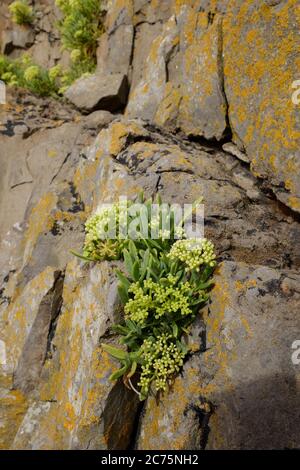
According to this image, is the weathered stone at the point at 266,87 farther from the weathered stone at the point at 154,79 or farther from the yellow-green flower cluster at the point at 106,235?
the yellow-green flower cluster at the point at 106,235

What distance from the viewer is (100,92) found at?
7305 millimetres

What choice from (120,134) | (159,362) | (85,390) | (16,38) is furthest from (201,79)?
(16,38)

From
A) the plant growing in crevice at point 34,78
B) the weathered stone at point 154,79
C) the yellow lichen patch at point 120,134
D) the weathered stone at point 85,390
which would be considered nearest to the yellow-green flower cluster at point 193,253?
the weathered stone at point 85,390

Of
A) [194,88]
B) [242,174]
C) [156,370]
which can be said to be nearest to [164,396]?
[156,370]

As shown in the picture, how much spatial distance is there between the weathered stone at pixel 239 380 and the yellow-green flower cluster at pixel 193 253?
0.24 m

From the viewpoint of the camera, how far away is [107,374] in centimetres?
346

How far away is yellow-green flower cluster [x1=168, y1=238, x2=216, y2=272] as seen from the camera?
3525 mm

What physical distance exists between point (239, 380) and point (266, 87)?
3.42m

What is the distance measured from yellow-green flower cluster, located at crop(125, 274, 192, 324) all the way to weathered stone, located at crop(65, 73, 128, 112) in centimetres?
492

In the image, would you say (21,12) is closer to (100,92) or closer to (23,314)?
(100,92)

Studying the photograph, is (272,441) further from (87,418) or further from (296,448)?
(87,418)

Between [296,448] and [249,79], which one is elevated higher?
[249,79]

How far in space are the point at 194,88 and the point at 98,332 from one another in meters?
3.93

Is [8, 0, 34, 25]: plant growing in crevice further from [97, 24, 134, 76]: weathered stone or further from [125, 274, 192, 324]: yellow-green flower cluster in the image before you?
[125, 274, 192, 324]: yellow-green flower cluster
